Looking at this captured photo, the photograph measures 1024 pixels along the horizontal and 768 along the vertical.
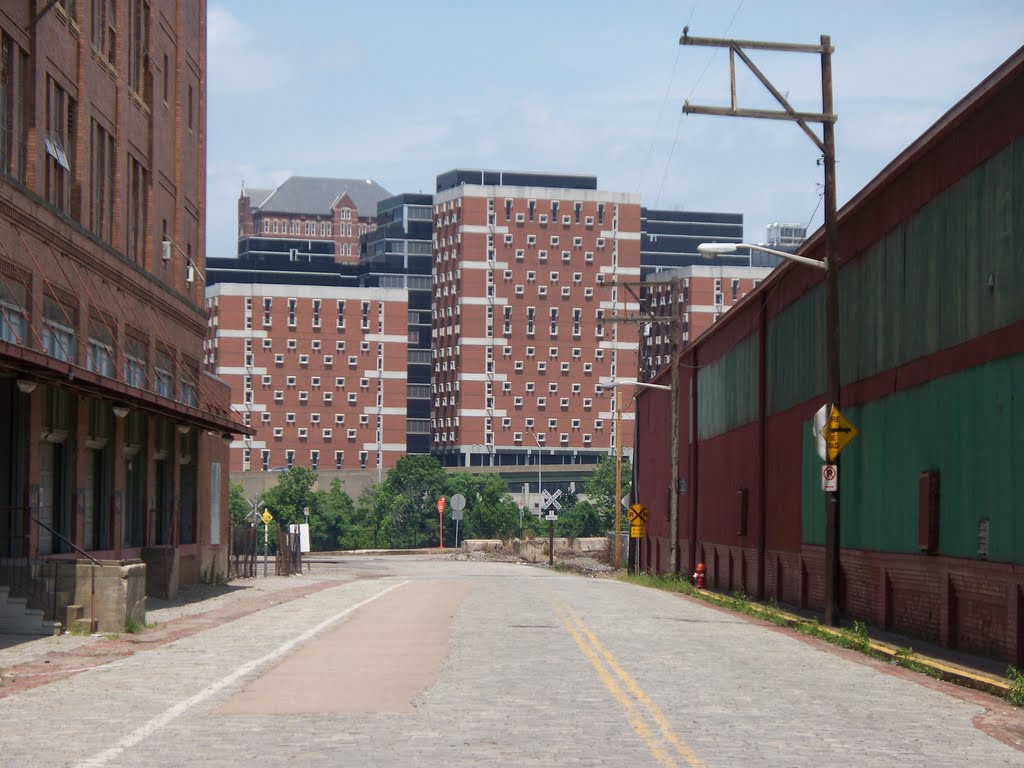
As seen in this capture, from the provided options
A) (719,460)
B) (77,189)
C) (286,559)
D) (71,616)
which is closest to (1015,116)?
(71,616)

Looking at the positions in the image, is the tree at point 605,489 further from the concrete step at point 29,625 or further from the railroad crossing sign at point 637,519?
the concrete step at point 29,625

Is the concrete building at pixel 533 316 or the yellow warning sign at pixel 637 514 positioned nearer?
the yellow warning sign at pixel 637 514

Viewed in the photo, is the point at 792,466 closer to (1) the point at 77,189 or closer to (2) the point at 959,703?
(1) the point at 77,189

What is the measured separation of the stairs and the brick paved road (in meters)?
2.46

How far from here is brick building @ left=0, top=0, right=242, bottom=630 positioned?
93.5 ft

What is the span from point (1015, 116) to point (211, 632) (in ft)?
49.3

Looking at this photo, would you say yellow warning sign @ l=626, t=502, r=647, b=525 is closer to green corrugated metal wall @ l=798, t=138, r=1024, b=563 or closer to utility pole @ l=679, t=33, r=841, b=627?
green corrugated metal wall @ l=798, t=138, r=1024, b=563

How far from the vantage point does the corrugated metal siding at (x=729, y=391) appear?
42.6 m

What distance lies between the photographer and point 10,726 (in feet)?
41.8

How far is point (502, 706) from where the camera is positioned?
13734mm

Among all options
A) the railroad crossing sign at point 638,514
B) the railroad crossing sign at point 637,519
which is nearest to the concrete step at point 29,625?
the railroad crossing sign at point 637,519

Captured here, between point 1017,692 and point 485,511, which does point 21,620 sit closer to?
point 1017,692

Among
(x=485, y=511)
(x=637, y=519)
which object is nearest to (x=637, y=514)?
(x=637, y=519)

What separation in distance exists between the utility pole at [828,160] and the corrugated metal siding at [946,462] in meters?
0.82
